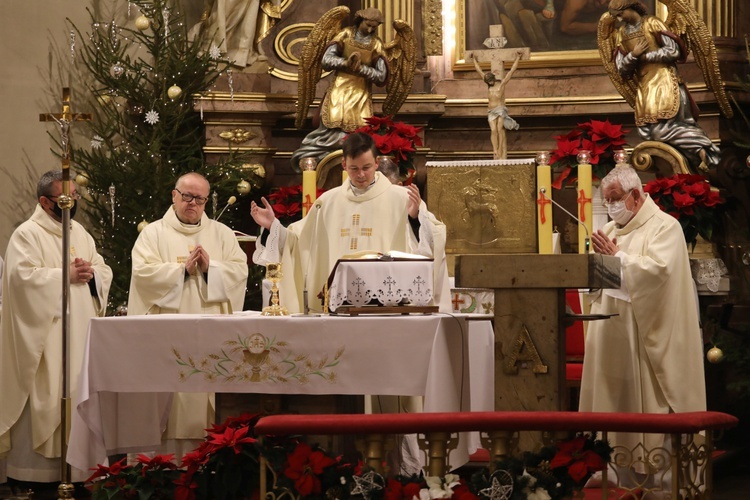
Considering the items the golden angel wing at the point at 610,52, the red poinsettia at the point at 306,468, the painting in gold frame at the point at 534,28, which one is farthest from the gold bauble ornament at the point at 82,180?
the red poinsettia at the point at 306,468

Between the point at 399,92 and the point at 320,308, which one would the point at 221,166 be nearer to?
the point at 399,92

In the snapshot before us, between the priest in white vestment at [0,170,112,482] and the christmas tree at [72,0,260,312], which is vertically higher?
the christmas tree at [72,0,260,312]

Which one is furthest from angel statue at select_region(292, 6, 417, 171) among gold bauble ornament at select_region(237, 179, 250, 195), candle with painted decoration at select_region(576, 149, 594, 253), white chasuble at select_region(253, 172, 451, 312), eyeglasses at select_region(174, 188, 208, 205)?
white chasuble at select_region(253, 172, 451, 312)

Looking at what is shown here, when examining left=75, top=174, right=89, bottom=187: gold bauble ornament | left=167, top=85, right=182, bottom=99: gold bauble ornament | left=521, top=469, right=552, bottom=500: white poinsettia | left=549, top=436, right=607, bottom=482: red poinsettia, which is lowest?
left=521, top=469, right=552, bottom=500: white poinsettia

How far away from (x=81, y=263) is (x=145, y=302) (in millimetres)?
566

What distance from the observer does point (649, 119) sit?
933cm

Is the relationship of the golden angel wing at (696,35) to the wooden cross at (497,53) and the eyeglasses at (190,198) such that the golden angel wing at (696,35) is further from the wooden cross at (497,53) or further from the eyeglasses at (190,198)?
the eyeglasses at (190,198)

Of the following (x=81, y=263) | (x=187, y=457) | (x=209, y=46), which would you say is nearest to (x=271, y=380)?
(x=187, y=457)

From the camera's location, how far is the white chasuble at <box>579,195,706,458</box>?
695cm

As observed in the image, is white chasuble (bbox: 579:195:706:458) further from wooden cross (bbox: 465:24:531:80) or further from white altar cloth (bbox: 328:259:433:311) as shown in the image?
wooden cross (bbox: 465:24:531:80)

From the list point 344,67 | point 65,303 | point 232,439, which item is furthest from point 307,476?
point 344,67

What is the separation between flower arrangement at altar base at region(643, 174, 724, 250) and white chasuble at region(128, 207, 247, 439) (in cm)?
290

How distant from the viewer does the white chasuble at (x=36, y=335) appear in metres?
7.70

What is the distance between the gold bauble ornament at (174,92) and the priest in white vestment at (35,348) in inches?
81.2
